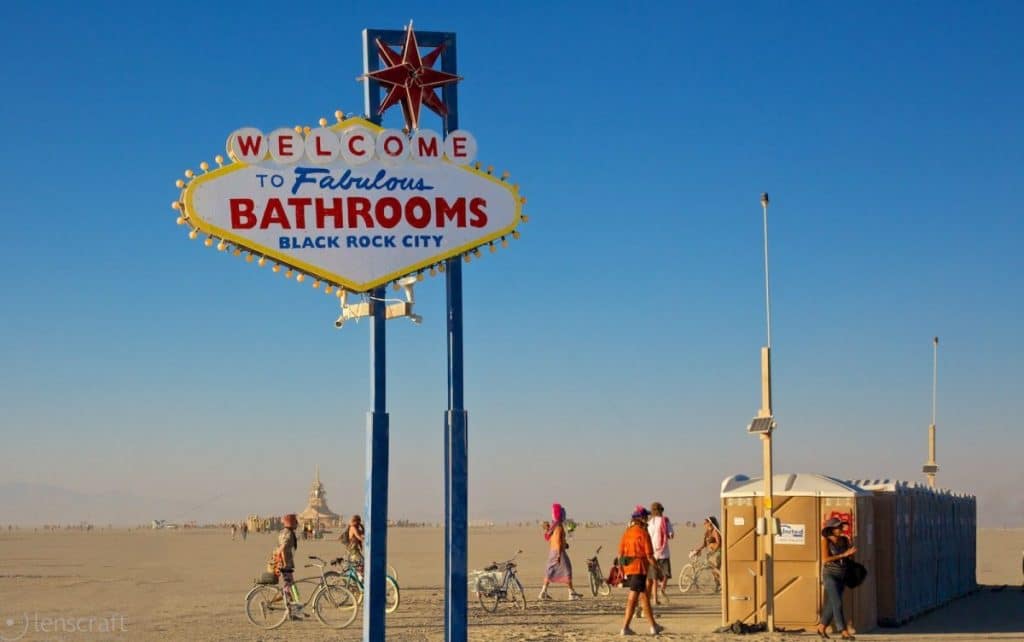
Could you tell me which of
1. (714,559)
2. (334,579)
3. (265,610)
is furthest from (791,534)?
(714,559)

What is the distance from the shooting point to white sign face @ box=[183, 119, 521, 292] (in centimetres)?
1248

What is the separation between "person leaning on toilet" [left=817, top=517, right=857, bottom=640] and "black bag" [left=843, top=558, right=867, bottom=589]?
47 millimetres

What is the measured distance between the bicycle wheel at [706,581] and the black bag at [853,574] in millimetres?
10553

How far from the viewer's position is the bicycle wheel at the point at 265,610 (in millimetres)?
19438

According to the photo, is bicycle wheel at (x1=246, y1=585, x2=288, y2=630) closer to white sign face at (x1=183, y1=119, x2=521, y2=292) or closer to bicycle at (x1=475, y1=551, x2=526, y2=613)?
bicycle at (x1=475, y1=551, x2=526, y2=613)

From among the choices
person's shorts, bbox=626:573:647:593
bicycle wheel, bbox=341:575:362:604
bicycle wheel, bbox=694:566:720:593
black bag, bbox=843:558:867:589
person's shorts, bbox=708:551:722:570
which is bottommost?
bicycle wheel, bbox=694:566:720:593

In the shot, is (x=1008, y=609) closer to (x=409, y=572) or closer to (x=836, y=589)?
(x=836, y=589)

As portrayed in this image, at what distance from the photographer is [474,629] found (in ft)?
61.8

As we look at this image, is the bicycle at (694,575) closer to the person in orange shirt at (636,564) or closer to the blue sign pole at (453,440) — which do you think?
the person in orange shirt at (636,564)

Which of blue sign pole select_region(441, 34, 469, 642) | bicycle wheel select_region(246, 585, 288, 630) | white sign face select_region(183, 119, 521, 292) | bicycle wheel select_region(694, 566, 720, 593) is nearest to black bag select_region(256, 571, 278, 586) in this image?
bicycle wheel select_region(246, 585, 288, 630)

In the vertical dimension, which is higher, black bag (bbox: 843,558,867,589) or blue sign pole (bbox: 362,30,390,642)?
blue sign pole (bbox: 362,30,390,642)

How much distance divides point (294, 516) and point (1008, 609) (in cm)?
1246

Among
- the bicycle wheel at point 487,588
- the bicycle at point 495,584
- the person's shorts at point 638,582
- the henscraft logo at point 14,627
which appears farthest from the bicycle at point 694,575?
the henscraft logo at point 14,627

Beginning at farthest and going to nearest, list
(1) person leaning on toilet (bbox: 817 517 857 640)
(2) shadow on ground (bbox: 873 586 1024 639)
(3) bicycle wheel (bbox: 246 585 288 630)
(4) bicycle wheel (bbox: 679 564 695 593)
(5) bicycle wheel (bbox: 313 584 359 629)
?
(4) bicycle wheel (bbox: 679 564 695 593) < (3) bicycle wheel (bbox: 246 585 288 630) < (5) bicycle wheel (bbox: 313 584 359 629) < (2) shadow on ground (bbox: 873 586 1024 639) < (1) person leaning on toilet (bbox: 817 517 857 640)
